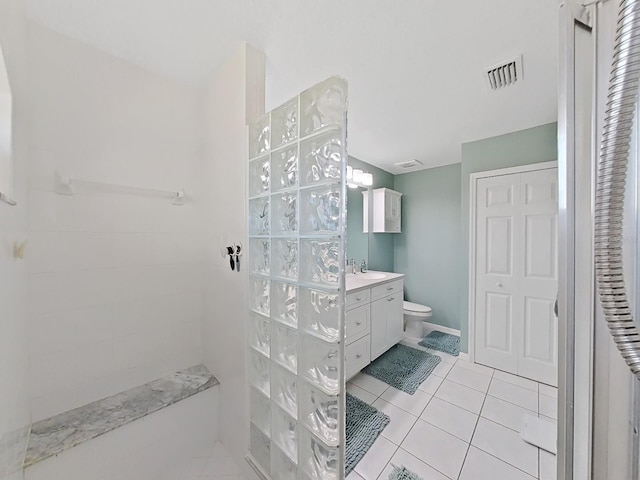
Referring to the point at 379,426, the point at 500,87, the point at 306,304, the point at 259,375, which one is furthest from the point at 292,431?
the point at 500,87

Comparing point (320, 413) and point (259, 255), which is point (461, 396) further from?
point (259, 255)

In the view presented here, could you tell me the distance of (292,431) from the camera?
1.05 metres

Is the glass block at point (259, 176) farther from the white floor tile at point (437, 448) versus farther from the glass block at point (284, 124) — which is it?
the white floor tile at point (437, 448)

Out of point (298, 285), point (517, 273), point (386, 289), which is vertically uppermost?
point (298, 285)

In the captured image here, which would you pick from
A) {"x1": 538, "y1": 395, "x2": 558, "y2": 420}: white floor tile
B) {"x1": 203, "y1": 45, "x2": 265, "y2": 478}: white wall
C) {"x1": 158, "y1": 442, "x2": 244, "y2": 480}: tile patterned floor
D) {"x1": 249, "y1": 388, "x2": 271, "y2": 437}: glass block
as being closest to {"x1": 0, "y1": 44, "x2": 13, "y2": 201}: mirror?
{"x1": 203, "y1": 45, "x2": 265, "y2": 478}: white wall

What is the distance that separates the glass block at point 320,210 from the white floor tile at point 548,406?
2.16 m

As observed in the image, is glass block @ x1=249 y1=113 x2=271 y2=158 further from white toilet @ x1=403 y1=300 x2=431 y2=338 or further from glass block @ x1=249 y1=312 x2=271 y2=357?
white toilet @ x1=403 y1=300 x2=431 y2=338

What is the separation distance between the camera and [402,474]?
128 cm

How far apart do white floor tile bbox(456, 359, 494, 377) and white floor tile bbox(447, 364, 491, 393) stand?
5cm

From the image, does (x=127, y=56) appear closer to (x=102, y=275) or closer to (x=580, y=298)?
(x=102, y=275)

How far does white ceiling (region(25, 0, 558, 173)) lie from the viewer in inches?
41.8

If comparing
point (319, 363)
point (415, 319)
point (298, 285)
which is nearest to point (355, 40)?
point (298, 285)

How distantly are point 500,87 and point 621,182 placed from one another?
1.70 metres

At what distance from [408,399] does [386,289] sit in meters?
0.96
